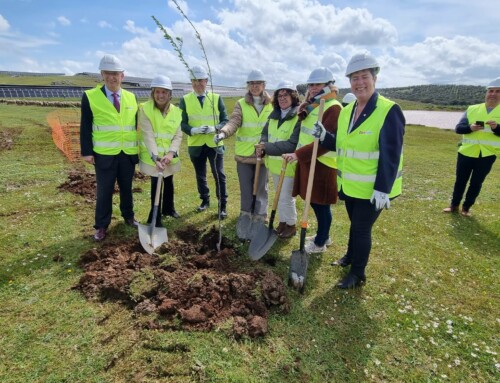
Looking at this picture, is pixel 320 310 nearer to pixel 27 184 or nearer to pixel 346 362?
pixel 346 362

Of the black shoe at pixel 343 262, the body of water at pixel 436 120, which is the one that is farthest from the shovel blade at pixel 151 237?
the body of water at pixel 436 120

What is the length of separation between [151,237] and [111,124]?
2.03m

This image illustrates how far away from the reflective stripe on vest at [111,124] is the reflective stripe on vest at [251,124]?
197 cm

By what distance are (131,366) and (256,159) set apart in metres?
3.78

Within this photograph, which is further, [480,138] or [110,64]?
[480,138]

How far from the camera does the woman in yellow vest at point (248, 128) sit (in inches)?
232

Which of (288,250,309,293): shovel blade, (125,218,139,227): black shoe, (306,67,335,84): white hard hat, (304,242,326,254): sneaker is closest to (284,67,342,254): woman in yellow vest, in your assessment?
(306,67,335,84): white hard hat

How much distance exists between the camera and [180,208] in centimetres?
766

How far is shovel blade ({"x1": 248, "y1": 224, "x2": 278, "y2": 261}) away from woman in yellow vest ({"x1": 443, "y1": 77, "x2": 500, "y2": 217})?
5017 millimetres

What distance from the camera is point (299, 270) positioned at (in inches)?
181

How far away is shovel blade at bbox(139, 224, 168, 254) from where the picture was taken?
206 inches

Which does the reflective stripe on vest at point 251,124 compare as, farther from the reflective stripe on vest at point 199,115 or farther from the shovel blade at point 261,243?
the shovel blade at point 261,243

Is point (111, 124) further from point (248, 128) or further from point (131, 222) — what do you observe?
point (248, 128)

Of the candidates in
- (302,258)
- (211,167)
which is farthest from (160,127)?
(302,258)
